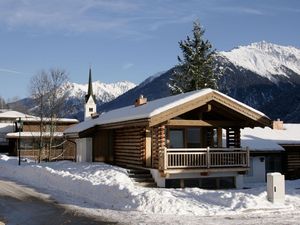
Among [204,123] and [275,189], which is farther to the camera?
[204,123]

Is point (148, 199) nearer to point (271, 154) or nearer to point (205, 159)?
point (205, 159)

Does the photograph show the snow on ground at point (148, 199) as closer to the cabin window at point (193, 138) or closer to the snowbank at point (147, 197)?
the snowbank at point (147, 197)

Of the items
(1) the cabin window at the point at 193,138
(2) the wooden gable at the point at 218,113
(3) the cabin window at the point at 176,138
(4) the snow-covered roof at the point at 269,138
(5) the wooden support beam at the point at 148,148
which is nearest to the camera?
(2) the wooden gable at the point at 218,113

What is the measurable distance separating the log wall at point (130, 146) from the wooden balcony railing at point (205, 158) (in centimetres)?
218

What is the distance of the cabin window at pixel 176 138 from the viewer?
26641 mm

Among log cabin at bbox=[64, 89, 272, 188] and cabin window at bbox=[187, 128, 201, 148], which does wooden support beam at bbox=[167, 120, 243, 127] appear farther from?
cabin window at bbox=[187, 128, 201, 148]

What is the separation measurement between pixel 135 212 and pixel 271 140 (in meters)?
17.7

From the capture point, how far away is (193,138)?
27188mm

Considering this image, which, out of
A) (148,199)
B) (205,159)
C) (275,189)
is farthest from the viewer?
(205,159)

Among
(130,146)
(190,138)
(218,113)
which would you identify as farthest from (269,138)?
(130,146)

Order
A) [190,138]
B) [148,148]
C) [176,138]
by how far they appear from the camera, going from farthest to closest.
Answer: [190,138], [176,138], [148,148]

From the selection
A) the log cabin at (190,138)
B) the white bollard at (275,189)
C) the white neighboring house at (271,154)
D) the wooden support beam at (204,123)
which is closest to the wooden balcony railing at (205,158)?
the log cabin at (190,138)

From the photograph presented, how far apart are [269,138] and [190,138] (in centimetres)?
860

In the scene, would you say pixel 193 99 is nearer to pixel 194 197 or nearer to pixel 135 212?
A: pixel 194 197
